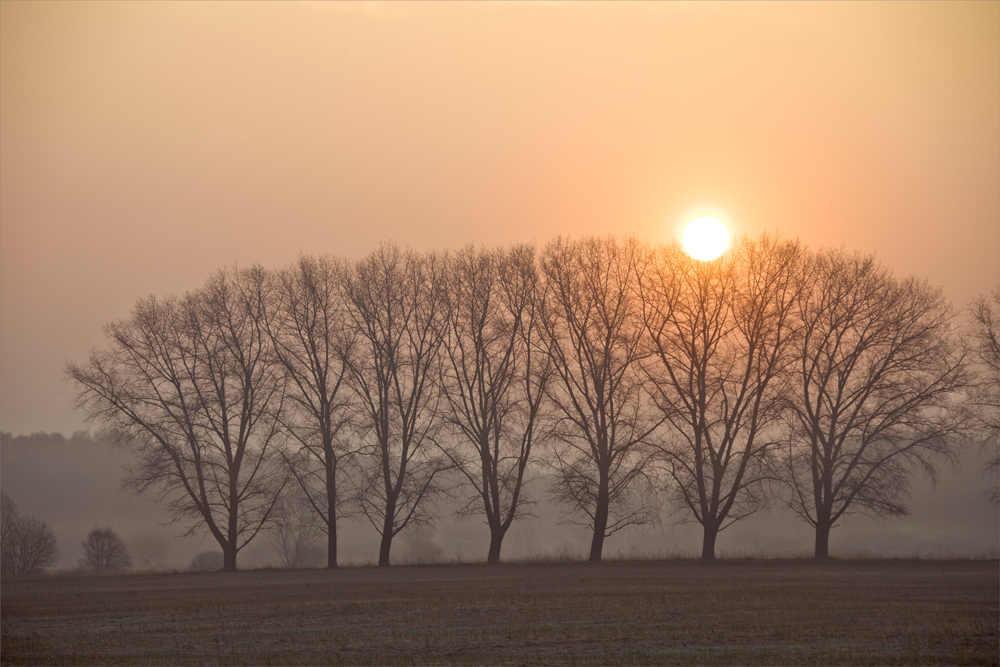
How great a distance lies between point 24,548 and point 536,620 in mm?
39914

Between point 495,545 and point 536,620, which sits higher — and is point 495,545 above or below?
below

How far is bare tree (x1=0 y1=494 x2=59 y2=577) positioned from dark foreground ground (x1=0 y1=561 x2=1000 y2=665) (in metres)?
19.1

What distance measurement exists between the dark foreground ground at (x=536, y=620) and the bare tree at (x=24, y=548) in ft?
62.7

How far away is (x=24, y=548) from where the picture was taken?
4966cm

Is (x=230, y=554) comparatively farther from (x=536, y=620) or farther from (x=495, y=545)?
(x=536, y=620)

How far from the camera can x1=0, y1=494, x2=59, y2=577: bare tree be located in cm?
4850

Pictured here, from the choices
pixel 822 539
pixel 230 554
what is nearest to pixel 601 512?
pixel 822 539

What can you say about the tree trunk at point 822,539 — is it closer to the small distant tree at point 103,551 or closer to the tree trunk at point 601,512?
the tree trunk at point 601,512

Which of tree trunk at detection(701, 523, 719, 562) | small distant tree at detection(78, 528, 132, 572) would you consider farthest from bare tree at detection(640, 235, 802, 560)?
small distant tree at detection(78, 528, 132, 572)

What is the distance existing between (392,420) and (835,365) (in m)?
20.8

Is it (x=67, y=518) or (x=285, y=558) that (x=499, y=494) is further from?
(x=67, y=518)

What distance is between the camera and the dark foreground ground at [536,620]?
16219 mm

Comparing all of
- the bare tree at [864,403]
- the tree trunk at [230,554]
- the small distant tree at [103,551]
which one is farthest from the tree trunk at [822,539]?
the small distant tree at [103,551]

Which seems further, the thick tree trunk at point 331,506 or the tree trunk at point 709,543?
the thick tree trunk at point 331,506
